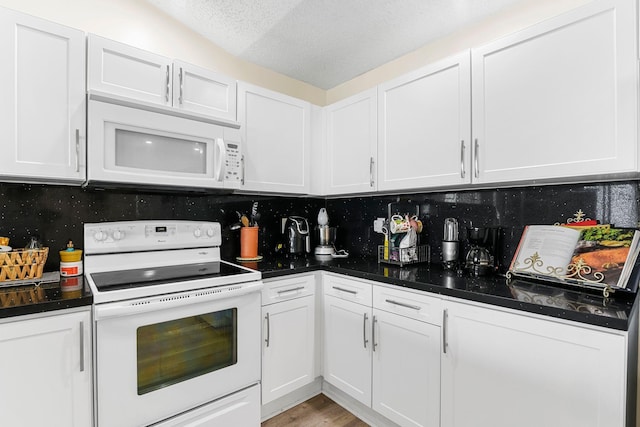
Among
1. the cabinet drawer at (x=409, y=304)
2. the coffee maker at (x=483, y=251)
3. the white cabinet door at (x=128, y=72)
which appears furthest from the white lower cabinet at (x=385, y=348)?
the white cabinet door at (x=128, y=72)

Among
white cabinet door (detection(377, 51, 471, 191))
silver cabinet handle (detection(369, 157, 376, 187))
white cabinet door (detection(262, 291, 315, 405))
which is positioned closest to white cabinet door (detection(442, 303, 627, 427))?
white cabinet door (detection(377, 51, 471, 191))

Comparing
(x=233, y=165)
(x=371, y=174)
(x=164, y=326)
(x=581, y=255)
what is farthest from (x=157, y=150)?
(x=581, y=255)

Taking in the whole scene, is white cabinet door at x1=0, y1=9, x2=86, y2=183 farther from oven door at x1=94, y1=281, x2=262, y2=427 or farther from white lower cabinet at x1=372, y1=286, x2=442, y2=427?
white lower cabinet at x1=372, y1=286, x2=442, y2=427

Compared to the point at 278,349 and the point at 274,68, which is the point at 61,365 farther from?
the point at 274,68

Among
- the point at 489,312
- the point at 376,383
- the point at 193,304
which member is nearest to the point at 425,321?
the point at 489,312

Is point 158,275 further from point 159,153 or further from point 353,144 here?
point 353,144

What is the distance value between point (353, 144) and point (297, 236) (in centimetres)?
86

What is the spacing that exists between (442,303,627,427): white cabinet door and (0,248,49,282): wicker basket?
6.45 feet

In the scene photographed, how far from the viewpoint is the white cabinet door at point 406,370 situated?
1524mm

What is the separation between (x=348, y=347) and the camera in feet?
6.35

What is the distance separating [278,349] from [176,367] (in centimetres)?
62

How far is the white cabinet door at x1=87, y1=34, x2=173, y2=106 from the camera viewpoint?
1.56 meters

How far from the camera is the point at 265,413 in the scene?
6.35ft

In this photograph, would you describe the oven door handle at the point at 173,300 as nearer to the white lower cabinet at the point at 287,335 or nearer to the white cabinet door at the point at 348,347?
the white lower cabinet at the point at 287,335
